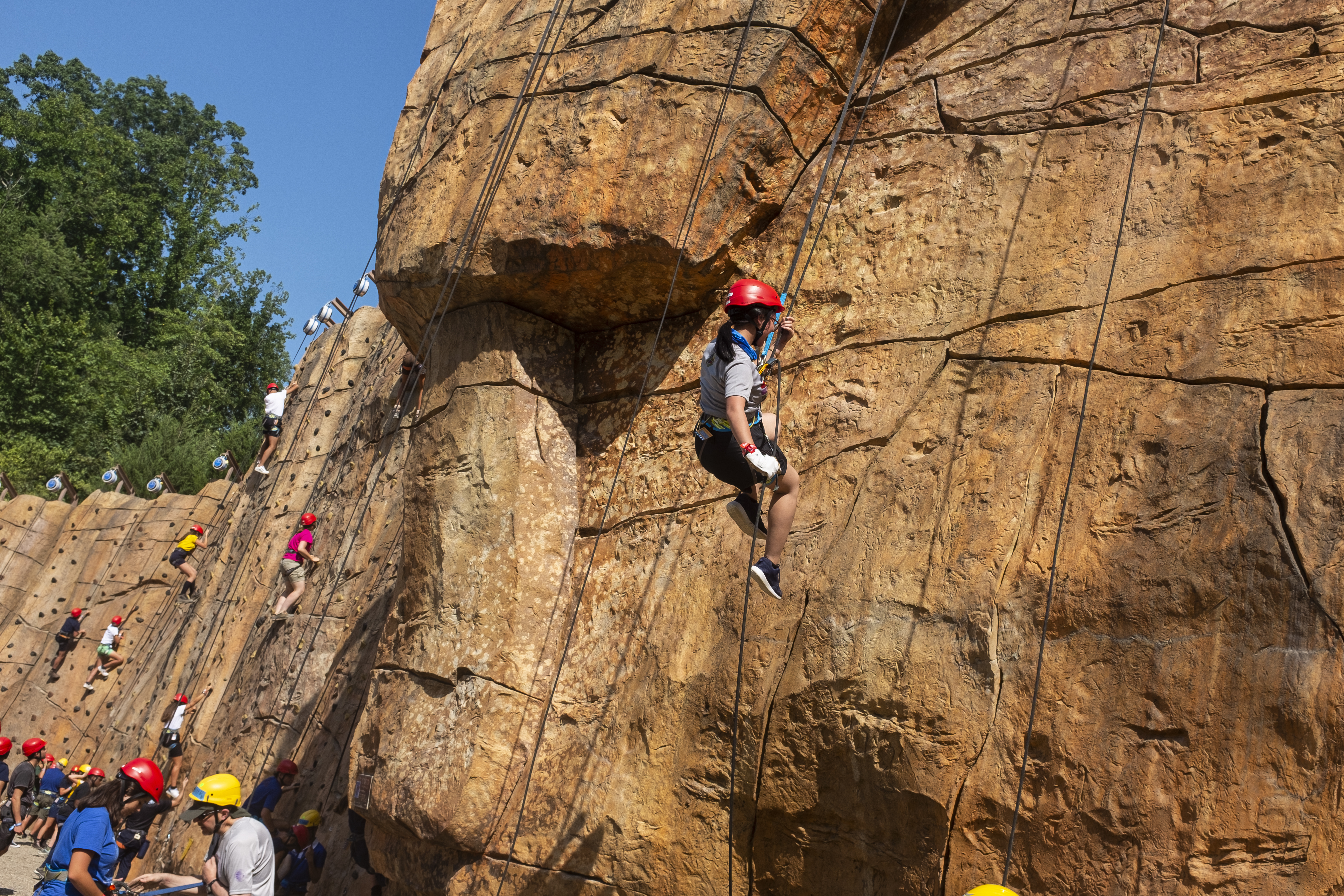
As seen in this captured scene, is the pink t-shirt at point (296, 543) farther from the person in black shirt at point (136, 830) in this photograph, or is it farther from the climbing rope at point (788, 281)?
the climbing rope at point (788, 281)

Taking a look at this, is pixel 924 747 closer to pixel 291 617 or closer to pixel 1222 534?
pixel 1222 534

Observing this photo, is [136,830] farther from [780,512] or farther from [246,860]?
[780,512]

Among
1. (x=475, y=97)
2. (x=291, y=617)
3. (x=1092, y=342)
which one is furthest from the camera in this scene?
(x=291, y=617)

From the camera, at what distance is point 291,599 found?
11.8 m

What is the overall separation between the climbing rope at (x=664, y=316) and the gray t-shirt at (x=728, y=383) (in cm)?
136

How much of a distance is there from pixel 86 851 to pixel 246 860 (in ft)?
3.05

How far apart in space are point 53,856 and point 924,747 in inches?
173

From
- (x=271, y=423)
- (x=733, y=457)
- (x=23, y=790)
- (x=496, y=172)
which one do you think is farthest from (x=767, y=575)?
(x=271, y=423)

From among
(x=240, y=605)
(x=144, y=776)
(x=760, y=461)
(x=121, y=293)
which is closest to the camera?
(x=760, y=461)

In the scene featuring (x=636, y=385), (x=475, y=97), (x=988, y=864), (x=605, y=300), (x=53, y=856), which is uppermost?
(x=475, y=97)

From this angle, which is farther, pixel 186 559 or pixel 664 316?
pixel 186 559

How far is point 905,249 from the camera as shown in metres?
5.77

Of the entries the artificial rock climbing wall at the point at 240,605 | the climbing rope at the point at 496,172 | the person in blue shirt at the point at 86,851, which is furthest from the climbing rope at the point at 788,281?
the artificial rock climbing wall at the point at 240,605

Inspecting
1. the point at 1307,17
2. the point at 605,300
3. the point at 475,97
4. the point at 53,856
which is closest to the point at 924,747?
the point at 605,300
